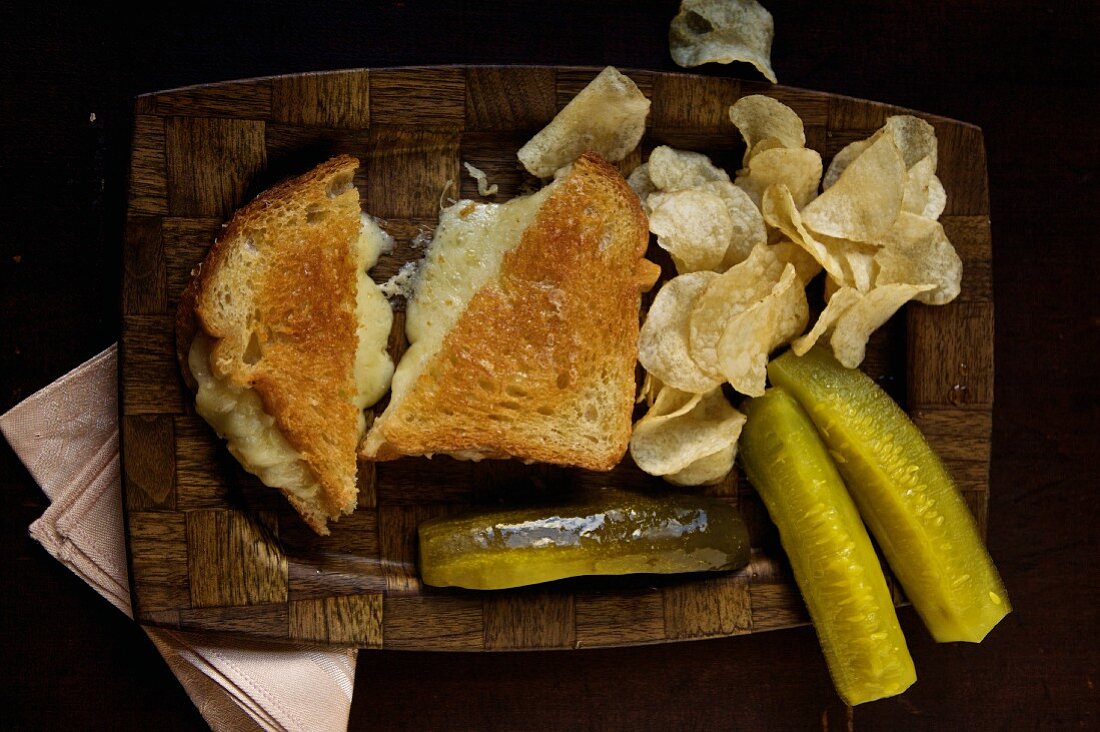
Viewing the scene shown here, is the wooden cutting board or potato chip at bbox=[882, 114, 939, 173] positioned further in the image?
potato chip at bbox=[882, 114, 939, 173]

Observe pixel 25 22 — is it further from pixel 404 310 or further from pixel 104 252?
pixel 404 310

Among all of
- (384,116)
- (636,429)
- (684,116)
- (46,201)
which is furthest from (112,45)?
(636,429)

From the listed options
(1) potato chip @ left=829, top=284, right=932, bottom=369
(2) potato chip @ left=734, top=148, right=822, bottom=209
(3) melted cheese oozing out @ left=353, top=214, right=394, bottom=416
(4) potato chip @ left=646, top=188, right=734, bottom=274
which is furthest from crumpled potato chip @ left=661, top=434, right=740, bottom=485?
(3) melted cheese oozing out @ left=353, top=214, right=394, bottom=416

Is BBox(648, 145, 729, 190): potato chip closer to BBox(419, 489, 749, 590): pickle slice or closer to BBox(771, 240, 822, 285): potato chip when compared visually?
BBox(771, 240, 822, 285): potato chip

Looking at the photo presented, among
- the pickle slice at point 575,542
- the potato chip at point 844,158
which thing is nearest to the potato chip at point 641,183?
the potato chip at point 844,158

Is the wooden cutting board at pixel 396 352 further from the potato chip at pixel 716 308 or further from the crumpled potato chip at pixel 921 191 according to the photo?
the potato chip at pixel 716 308
